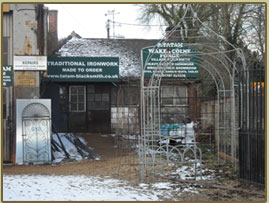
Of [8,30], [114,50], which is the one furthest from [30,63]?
[114,50]

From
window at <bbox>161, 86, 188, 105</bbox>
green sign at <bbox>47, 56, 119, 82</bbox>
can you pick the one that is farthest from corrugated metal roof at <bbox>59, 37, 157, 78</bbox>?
green sign at <bbox>47, 56, 119, 82</bbox>

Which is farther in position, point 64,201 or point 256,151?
point 256,151

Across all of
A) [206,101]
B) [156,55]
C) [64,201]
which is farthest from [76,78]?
[64,201]

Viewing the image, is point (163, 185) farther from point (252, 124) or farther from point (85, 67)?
point (85, 67)

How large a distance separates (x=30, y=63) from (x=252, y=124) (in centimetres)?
674

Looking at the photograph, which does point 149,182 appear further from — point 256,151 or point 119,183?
point 256,151

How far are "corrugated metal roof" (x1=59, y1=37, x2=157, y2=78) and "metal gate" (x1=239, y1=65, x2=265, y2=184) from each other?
1139 cm

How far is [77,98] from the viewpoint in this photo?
18875 mm

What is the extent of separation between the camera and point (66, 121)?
18688 mm

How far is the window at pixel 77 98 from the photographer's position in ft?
61.8

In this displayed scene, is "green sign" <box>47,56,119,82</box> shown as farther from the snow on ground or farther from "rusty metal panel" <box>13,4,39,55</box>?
the snow on ground

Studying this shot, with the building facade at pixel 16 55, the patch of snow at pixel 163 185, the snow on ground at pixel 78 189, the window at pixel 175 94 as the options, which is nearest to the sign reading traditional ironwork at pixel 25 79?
the building facade at pixel 16 55

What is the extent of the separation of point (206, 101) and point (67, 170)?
8601 millimetres

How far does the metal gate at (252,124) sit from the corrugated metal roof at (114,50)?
11.4 metres
